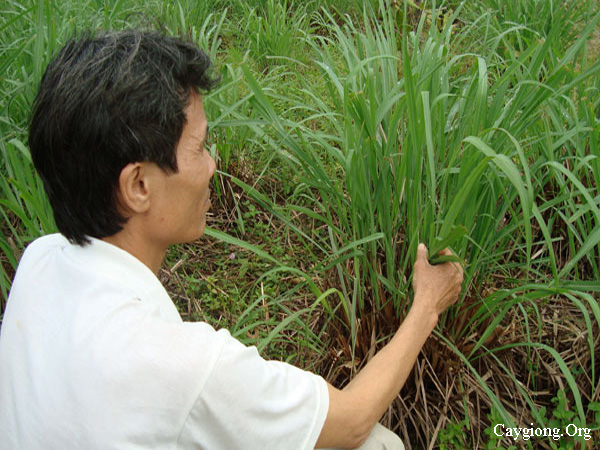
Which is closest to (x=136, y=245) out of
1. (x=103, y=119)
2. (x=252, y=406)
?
(x=103, y=119)

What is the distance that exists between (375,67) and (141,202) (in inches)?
35.8

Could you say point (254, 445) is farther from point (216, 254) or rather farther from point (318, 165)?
point (216, 254)

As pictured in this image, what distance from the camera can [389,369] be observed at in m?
1.17

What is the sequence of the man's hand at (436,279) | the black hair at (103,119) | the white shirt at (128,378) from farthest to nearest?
the man's hand at (436,279) < the black hair at (103,119) < the white shirt at (128,378)

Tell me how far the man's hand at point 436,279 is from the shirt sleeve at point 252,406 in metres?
0.44

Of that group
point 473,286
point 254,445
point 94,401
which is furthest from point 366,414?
point 473,286

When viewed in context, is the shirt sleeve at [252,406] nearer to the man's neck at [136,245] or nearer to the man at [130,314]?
the man at [130,314]

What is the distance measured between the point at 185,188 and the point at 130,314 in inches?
11.1

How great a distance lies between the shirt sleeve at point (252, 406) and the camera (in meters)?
0.89

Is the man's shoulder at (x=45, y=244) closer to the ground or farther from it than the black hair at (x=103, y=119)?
closer to the ground

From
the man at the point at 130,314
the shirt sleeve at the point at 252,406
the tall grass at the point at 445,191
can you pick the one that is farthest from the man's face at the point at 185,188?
the tall grass at the point at 445,191

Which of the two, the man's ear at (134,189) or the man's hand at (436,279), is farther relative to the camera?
the man's hand at (436,279)

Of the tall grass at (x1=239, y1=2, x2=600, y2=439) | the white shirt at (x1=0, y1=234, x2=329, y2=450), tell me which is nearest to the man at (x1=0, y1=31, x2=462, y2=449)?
the white shirt at (x1=0, y1=234, x2=329, y2=450)

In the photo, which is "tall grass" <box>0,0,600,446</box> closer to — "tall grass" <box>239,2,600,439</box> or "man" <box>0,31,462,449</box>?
"tall grass" <box>239,2,600,439</box>
